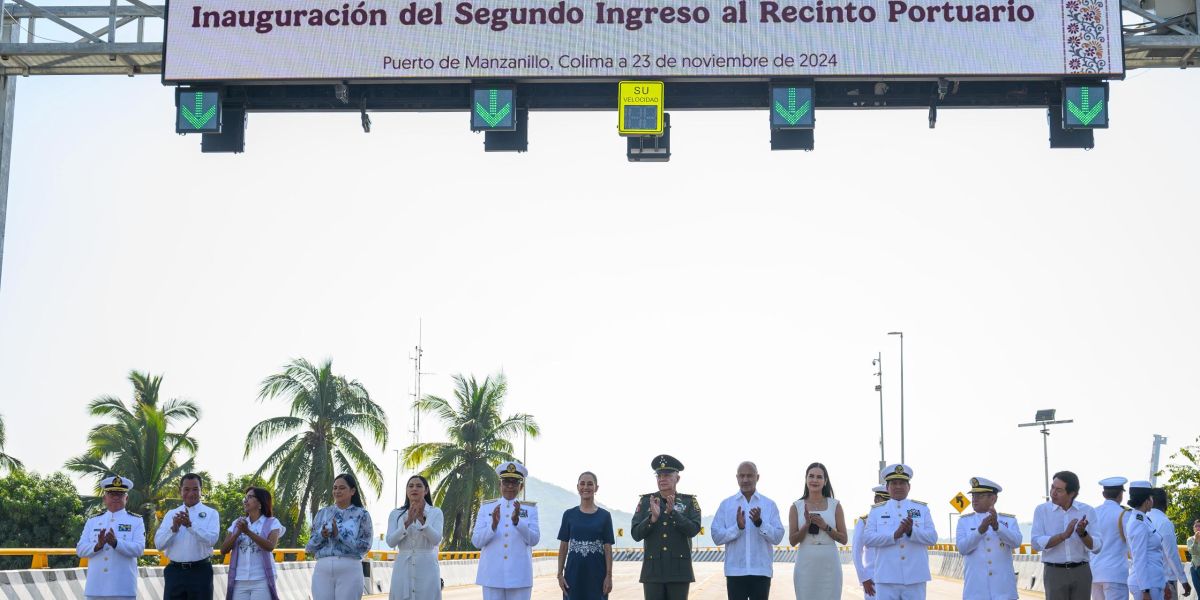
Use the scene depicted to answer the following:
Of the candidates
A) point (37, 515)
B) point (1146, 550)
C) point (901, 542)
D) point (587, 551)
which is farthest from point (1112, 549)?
point (37, 515)

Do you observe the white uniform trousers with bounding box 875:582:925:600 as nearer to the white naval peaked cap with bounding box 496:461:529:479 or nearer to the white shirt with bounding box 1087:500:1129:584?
the white shirt with bounding box 1087:500:1129:584

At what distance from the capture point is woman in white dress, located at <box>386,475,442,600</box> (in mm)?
12516

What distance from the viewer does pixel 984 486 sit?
43.3ft

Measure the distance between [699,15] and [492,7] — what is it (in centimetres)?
267

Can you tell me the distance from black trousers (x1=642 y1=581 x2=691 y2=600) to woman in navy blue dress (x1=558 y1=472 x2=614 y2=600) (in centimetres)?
39

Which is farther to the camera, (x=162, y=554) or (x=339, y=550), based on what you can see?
(x=162, y=554)

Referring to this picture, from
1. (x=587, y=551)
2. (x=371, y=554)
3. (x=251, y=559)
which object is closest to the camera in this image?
(x=251, y=559)

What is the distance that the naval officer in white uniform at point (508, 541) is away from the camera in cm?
1271

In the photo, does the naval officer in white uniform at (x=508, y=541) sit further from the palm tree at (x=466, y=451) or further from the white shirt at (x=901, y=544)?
the palm tree at (x=466, y=451)

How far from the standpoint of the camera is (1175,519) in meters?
44.8

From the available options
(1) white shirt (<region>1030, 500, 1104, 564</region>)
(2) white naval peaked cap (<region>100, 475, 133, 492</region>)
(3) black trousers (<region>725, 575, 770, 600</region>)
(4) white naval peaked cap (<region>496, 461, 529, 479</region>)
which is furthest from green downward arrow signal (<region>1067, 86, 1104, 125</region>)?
(2) white naval peaked cap (<region>100, 475, 133, 492</region>)

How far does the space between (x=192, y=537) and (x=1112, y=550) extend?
8.61 meters

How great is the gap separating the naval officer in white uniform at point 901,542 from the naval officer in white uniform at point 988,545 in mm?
466

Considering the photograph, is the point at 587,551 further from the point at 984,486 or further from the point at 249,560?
the point at 984,486
